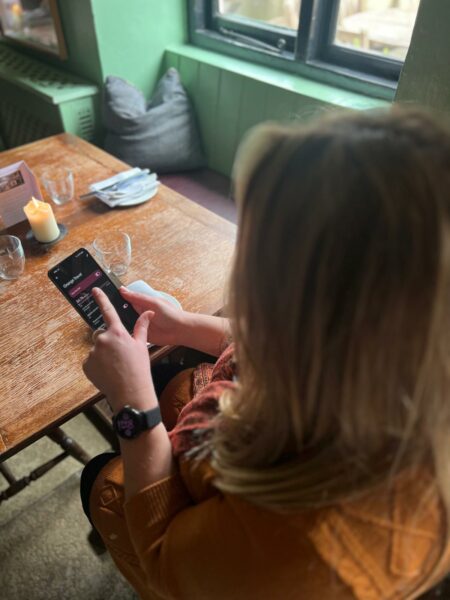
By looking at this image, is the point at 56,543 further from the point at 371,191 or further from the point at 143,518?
the point at 371,191

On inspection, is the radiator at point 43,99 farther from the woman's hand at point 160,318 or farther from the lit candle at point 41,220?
the woman's hand at point 160,318

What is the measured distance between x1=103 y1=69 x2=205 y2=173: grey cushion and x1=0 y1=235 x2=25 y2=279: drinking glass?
3.43ft

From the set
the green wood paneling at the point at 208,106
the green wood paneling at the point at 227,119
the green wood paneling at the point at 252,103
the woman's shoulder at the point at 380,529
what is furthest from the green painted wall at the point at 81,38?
the woman's shoulder at the point at 380,529

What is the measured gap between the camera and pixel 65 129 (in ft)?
7.12

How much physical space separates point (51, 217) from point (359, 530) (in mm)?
1028

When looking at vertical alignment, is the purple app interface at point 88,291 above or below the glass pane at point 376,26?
below

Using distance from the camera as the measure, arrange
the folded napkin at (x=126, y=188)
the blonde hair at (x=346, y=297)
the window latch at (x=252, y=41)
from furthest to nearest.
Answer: the window latch at (x=252, y=41) → the folded napkin at (x=126, y=188) → the blonde hair at (x=346, y=297)

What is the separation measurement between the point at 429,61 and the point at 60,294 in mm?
1222

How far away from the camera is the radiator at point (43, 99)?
212 cm

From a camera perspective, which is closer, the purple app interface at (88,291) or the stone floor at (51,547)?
the purple app interface at (88,291)

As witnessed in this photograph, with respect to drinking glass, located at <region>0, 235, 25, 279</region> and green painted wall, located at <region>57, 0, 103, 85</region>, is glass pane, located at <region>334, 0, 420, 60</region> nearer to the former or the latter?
green painted wall, located at <region>57, 0, 103, 85</region>

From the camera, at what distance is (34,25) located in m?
2.34

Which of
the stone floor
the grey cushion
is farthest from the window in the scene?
the stone floor

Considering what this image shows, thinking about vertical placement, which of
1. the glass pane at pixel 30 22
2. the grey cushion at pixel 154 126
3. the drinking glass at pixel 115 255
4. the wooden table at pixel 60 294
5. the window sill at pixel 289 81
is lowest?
the grey cushion at pixel 154 126
